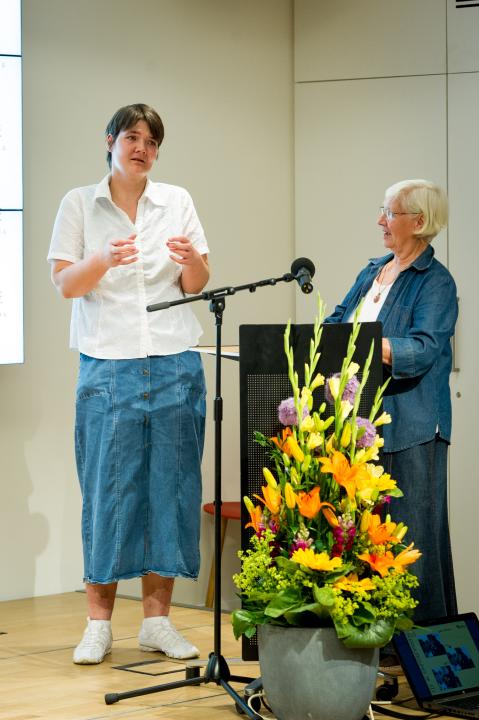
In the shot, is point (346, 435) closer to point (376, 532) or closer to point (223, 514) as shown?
point (376, 532)

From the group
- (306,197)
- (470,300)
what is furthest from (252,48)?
(470,300)

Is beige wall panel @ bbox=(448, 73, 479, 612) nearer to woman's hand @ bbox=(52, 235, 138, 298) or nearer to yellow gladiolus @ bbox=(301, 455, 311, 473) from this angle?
woman's hand @ bbox=(52, 235, 138, 298)

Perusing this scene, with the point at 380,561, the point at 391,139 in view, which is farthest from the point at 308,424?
the point at 391,139

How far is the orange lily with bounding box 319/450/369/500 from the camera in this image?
8.90 ft

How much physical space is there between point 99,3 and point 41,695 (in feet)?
9.90

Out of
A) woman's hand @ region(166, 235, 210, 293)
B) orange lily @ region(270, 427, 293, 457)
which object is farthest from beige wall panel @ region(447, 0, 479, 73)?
orange lily @ region(270, 427, 293, 457)

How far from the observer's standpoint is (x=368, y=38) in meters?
5.22

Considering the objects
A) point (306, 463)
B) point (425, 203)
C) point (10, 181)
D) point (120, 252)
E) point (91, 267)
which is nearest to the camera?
point (306, 463)

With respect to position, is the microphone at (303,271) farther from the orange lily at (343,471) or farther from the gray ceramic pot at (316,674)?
the gray ceramic pot at (316,674)

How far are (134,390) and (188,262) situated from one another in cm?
44

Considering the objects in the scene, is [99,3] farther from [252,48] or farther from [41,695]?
[41,695]

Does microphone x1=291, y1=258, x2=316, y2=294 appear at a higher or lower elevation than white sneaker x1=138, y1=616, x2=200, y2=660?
higher

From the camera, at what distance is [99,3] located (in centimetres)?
495

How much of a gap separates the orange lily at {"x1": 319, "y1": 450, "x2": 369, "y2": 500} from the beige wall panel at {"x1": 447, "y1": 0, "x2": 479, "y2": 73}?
2784 mm
